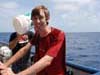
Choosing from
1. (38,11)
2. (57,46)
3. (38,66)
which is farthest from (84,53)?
(38,66)

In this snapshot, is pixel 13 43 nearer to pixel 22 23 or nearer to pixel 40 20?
pixel 22 23

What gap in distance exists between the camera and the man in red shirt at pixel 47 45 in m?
3.91

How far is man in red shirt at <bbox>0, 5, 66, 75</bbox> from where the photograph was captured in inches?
154

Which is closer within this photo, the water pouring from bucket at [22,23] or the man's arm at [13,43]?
the water pouring from bucket at [22,23]

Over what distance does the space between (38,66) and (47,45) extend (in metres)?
0.54

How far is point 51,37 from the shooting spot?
4.20 m

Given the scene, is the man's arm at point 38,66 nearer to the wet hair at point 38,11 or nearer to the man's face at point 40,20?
the man's face at point 40,20

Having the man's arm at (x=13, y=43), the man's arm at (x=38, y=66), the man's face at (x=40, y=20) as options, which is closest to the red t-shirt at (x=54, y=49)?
the man's arm at (x=38, y=66)

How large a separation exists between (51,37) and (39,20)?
32 cm

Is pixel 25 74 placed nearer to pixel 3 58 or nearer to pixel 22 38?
pixel 3 58

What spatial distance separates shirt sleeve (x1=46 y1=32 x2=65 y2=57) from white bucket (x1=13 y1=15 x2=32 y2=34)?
43.7 inches

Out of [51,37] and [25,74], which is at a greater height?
[51,37]

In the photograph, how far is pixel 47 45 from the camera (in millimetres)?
4277

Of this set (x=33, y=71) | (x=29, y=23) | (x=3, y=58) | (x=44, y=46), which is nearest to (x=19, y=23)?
(x=29, y=23)
